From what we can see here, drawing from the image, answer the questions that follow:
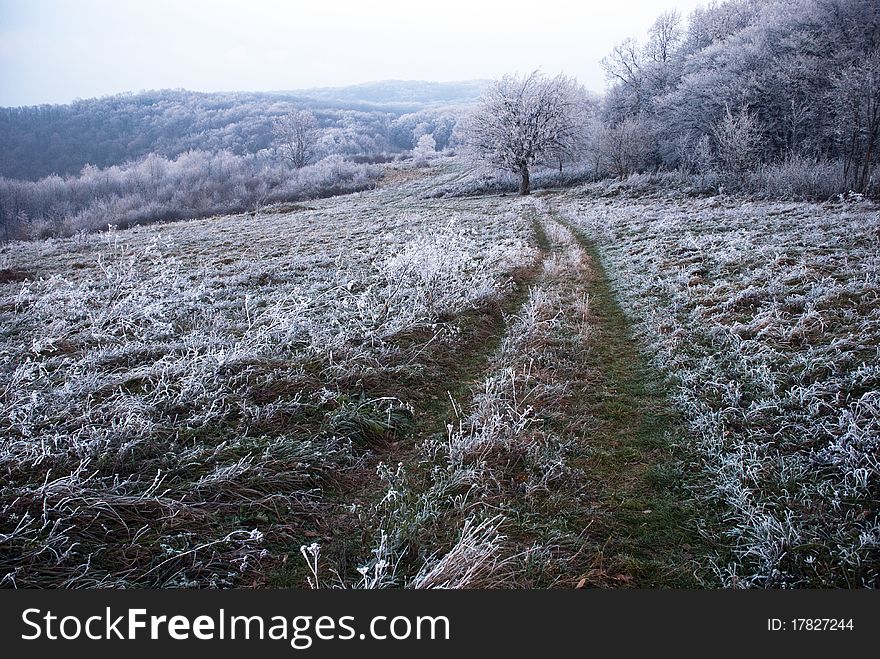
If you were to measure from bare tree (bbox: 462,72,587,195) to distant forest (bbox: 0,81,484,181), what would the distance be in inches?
1740

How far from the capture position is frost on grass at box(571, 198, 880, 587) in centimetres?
308

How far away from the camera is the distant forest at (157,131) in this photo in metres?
71.8

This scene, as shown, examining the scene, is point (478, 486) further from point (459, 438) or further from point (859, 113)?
point (859, 113)

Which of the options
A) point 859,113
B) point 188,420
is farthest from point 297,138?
point 188,420

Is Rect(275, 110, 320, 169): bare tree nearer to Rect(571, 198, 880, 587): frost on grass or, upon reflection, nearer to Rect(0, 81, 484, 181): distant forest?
Rect(0, 81, 484, 181): distant forest

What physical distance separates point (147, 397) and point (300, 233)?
17891mm

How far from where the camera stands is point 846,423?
13.4ft

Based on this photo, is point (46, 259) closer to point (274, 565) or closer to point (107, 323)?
point (107, 323)

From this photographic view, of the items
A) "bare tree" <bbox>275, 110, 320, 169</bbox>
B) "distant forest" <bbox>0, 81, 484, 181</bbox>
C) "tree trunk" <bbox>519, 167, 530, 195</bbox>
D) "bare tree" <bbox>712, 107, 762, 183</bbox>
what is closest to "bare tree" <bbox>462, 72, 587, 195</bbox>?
"tree trunk" <bbox>519, 167, 530, 195</bbox>

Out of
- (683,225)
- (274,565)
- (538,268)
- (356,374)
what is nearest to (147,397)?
(356,374)

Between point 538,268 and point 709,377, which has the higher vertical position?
point 538,268

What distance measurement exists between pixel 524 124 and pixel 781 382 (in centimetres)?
3722

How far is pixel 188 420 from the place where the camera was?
14.4 ft

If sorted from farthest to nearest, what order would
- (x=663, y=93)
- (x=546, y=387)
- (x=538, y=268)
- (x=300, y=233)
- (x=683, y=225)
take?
(x=663, y=93) < (x=300, y=233) < (x=683, y=225) < (x=538, y=268) < (x=546, y=387)
